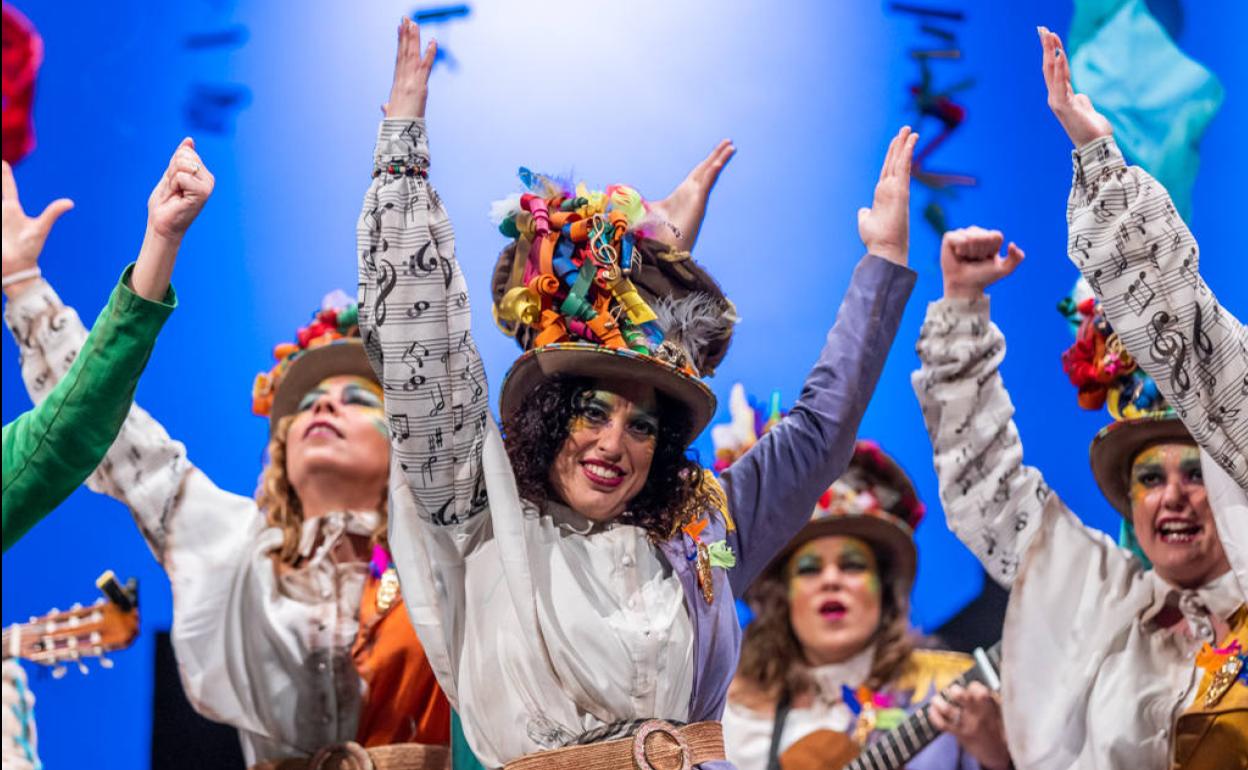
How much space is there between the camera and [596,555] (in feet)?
10.2

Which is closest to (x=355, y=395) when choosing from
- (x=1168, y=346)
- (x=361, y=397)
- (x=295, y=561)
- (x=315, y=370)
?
(x=361, y=397)

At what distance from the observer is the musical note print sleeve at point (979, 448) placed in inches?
157

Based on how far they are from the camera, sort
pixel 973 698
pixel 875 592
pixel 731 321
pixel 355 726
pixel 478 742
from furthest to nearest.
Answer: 1. pixel 875 592
2. pixel 973 698
3. pixel 355 726
4. pixel 731 321
5. pixel 478 742

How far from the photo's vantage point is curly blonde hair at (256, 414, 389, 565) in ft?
13.5

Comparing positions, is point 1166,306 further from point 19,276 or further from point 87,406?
point 19,276

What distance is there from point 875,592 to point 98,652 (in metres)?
1.95

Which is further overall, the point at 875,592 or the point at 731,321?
the point at 875,592

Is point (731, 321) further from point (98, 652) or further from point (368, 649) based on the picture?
point (98, 652)

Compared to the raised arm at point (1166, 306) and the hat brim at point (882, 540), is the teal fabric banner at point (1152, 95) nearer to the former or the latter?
the hat brim at point (882, 540)

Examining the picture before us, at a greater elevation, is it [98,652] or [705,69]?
[705,69]

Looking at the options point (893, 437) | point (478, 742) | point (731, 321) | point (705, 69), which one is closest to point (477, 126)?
point (705, 69)

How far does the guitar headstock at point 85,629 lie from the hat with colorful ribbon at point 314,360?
1.82ft

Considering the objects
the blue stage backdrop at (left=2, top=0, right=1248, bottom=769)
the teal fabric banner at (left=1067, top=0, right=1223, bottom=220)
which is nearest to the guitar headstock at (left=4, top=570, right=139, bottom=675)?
the blue stage backdrop at (left=2, top=0, right=1248, bottom=769)

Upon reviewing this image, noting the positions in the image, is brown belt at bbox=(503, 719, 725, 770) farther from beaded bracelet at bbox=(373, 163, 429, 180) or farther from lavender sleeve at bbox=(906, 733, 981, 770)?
lavender sleeve at bbox=(906, 733, 981, 770)
